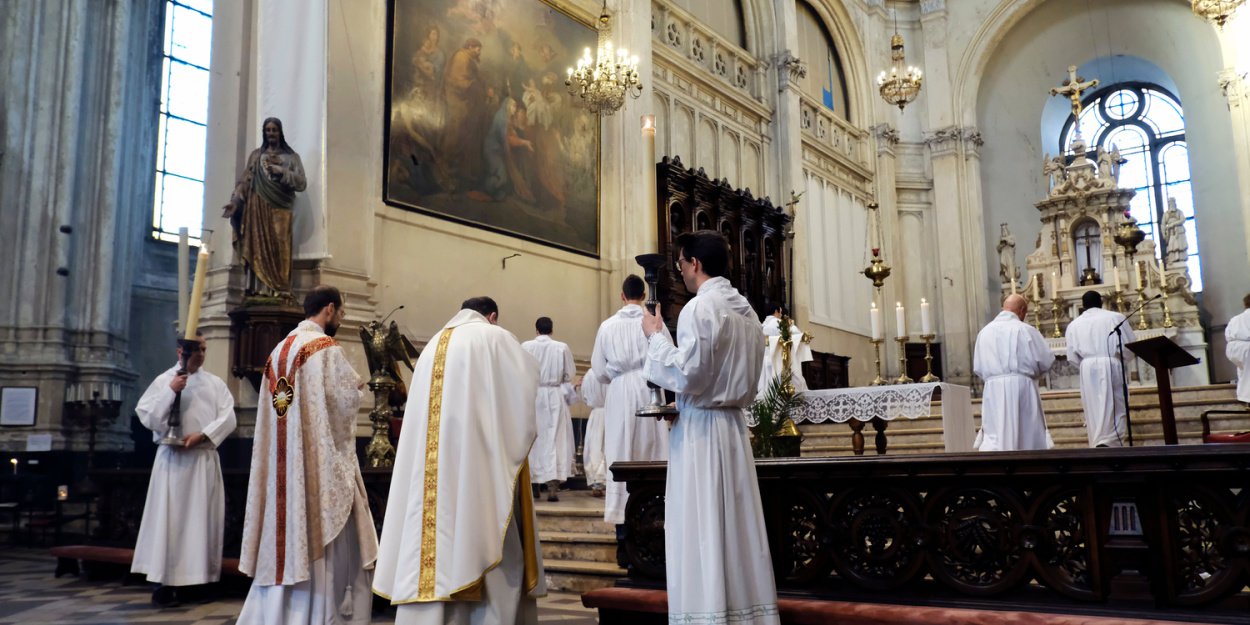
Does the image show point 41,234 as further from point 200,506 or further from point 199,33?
point 200,506

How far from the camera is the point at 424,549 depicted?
12.9ft

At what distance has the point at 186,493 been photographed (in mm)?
6023

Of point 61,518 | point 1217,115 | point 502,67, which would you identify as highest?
point 1217,115

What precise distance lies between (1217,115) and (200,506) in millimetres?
18959

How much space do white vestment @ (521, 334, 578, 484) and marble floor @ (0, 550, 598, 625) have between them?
2618 millimetres

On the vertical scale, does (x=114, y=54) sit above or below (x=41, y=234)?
above

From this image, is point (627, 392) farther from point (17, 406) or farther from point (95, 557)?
point (17, 406)

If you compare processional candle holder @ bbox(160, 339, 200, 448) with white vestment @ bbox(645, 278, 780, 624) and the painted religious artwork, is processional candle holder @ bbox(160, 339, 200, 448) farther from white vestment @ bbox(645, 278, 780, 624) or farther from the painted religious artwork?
Result: the painted religious artwork

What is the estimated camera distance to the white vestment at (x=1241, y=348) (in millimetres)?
9008

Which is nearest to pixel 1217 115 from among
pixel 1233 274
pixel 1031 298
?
pixel 1233 274

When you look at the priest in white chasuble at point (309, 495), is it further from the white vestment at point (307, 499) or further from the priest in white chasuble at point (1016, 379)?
the priest in white chasuble at point (1016, 379)

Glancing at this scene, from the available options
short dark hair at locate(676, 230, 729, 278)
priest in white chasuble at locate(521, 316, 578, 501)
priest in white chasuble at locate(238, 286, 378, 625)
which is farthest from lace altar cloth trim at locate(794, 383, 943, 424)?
short dark hair at locate(676, 230, 729, 278)

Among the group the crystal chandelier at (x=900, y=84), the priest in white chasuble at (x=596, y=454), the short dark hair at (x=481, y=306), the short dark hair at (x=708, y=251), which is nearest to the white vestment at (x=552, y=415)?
the priest in white chasuble at (x=596, y=454)

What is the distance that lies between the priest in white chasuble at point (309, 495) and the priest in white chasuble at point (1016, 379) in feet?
16.7
